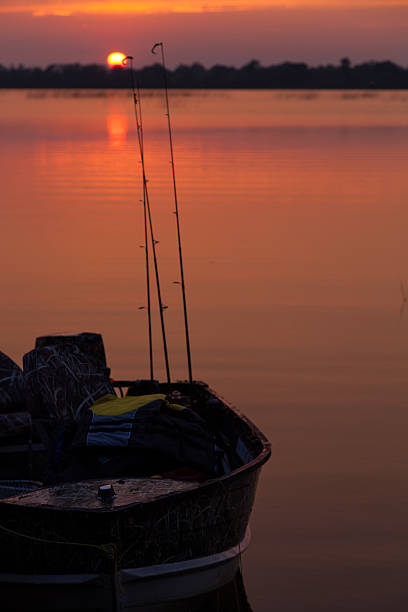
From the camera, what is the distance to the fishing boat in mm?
7828

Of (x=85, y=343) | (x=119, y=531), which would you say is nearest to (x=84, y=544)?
(x=119, y=531)

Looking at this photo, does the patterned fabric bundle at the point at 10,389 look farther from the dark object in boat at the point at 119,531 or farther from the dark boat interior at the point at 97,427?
the dark object in boat at the point at 119,531

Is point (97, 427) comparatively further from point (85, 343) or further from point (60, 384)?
point (85, 343)

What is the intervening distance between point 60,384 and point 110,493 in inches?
97.5

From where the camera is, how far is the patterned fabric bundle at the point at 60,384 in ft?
33.4

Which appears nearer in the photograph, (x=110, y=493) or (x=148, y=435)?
(x=110, y=493)

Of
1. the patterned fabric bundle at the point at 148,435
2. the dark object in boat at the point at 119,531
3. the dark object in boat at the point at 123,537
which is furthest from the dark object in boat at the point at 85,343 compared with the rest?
the dark object in boat at the point at 119,531

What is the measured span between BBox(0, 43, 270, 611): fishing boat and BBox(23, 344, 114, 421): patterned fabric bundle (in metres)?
0.01

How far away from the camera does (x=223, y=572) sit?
8648mm

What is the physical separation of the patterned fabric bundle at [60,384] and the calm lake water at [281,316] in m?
1.88

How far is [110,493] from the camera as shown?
26.1 ft

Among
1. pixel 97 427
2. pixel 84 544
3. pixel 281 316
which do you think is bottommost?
pixel 281 316

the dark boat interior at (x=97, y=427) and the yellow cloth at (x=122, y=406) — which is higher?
the yellow cloth at (x=122, y=406)

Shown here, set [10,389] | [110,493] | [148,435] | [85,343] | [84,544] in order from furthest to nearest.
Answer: [85,343] → [10,389] → [148,435] → [110,493] → [84,544]
